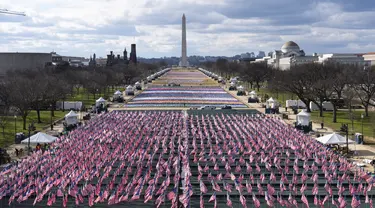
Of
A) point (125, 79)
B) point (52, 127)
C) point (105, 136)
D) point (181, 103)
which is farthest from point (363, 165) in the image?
point (125, 79)

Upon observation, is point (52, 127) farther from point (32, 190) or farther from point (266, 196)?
point (266, 196)

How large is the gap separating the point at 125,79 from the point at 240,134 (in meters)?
101

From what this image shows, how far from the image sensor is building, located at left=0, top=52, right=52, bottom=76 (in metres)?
123

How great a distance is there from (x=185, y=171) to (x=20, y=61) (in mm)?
104669

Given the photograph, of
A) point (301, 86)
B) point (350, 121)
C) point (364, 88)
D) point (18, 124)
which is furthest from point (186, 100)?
point (18, 124)

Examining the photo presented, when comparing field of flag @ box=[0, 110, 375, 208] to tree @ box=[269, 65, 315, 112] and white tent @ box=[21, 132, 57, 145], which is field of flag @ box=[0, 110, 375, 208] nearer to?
white tent @ box=[21, 132, 57, 145]

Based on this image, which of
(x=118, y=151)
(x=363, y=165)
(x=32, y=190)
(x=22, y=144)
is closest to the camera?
(x=32, y=190)

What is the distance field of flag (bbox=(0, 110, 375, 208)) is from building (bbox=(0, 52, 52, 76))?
8106cm

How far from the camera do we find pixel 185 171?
31.1 meters

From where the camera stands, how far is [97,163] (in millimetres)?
33594

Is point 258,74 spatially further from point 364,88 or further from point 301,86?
point 364,88

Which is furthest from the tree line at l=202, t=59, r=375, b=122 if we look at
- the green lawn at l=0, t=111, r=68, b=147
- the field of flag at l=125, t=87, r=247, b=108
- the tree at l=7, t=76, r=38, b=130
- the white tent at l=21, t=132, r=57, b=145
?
the tree at l=7, t=76, r=38, b=130

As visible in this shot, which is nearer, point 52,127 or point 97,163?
point 97,163

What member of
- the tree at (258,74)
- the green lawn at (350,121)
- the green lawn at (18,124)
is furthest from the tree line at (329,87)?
the tree at (258,74)
